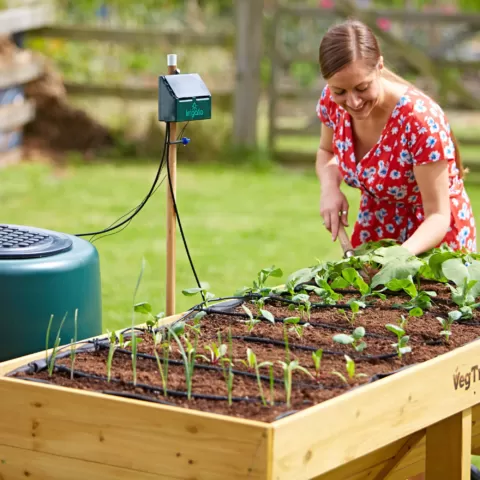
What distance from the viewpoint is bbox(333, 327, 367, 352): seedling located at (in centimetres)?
250

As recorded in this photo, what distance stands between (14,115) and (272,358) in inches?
271

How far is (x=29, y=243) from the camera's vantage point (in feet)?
9.65

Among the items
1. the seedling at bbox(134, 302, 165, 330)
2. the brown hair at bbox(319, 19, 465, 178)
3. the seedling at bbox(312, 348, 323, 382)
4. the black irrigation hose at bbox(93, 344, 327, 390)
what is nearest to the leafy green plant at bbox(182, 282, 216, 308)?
the seedling at bbox(134, 302, 165, 330)

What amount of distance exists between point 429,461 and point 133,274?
11.3ft

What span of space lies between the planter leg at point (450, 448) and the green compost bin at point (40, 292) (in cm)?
102

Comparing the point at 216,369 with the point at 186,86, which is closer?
the point at 216,369

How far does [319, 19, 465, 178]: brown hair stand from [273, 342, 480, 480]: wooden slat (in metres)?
1.00

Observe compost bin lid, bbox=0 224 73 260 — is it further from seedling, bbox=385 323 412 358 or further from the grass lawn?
the grass lawn

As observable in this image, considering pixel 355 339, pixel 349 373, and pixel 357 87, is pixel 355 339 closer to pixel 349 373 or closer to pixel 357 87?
pixel 349 373

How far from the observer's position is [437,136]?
3.34 m

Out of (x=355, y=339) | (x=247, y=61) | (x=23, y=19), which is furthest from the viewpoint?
(x=247, y=61)

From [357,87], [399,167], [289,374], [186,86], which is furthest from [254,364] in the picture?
[399,167]

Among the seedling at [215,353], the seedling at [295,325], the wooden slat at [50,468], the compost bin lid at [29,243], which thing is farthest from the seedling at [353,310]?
the wooden slat at [50,468]

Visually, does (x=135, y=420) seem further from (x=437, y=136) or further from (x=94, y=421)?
(x=437, y=136)
